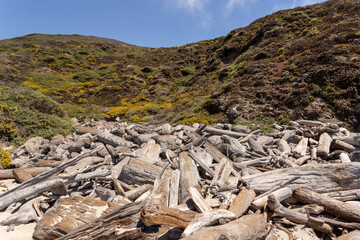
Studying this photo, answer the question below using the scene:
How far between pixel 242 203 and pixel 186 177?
1.28 meters

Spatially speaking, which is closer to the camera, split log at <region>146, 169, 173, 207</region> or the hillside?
split log at <region>146, 169, 173, 207</region>

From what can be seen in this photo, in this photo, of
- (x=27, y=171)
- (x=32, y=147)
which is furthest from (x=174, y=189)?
(x=32, y=147)

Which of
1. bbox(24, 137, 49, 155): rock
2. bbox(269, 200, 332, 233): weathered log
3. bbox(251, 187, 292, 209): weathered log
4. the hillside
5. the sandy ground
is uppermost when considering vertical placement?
the hillside

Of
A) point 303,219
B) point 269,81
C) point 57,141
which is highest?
point 269,81

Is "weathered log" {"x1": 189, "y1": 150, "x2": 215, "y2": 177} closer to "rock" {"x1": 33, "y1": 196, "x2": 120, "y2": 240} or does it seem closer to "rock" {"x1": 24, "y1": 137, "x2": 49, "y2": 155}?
"rock" {"x1": 33, "y1": 196, "x2": 120, "y2": 240}

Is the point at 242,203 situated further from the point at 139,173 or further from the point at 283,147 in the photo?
the point at 283,147

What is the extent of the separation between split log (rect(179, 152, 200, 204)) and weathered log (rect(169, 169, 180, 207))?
72mm

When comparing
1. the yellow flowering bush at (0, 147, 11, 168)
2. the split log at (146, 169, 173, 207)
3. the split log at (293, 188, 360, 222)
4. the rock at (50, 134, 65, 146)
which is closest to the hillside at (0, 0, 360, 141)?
the rock at (50, 134, 65, 146)

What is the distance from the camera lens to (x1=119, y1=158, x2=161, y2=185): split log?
399 cm

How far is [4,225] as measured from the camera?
3033mm

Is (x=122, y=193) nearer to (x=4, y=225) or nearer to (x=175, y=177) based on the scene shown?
(x=175, y=177)

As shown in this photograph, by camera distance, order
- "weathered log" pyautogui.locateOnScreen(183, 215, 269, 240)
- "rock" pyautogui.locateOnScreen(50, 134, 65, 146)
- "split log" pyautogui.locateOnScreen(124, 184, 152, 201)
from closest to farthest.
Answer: "weathered log" pyautogui.locateOnScreen(183, 215, 269, 240) → "split log" pyautogui.locateOnScreen(124, 184, 152, 201) → "rock" pyautogui.locateOnScreen(50, 134, 65, 146)

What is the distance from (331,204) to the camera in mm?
2623

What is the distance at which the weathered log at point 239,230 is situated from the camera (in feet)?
5.84
